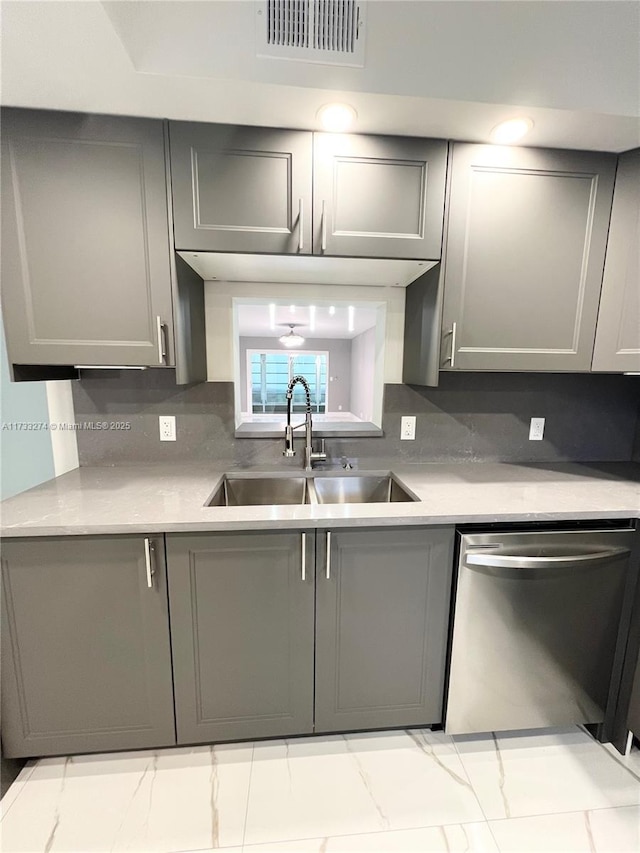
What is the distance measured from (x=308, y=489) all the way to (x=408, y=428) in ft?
2.04

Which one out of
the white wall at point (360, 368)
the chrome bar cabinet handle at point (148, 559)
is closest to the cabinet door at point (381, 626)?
the chrome bar cabinet handle at point (148, 559)

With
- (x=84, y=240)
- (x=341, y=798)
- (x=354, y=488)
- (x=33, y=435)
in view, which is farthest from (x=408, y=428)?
(x=33, y=435)

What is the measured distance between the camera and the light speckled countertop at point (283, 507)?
47.4 inches

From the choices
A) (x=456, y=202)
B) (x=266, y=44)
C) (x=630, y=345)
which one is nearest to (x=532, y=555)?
(x=630, y=345)

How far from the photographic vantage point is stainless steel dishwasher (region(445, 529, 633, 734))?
1.32 metres

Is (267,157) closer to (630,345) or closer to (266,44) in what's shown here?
(266,44)

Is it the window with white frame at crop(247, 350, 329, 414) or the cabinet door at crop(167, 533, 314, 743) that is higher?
the window with white frame at crop(247, 350, 329, 414)

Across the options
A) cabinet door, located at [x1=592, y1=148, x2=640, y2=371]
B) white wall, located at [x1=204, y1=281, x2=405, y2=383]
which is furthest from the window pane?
cabinet door, located at [x1=592, y1=148, x2=640, y2=371]

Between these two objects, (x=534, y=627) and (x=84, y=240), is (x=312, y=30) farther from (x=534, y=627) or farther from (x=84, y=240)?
(x=534, y=627)

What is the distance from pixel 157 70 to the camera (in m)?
1.04

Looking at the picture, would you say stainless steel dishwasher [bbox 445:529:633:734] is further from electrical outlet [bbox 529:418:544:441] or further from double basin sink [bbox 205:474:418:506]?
electrical outlet [bbox 529:418:544:441]

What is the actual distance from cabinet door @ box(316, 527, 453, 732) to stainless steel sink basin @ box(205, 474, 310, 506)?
1.53 feet

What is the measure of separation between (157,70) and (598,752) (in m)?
2.83

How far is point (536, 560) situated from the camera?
51.3 inches
